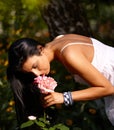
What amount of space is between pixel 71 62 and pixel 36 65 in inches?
9.1

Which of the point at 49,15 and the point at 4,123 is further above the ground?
the point at 49,15

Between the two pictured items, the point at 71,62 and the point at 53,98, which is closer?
the point at 71,62

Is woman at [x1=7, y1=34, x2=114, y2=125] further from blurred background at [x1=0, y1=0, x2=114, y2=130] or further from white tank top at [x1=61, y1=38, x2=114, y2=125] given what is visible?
blurred background at [x1=0, y1=0, x2=114, y2=130]

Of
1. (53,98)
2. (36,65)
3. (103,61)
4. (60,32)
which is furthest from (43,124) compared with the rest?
(60,32)

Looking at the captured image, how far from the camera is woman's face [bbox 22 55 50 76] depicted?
11.2 ft

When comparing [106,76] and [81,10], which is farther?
[81,10]

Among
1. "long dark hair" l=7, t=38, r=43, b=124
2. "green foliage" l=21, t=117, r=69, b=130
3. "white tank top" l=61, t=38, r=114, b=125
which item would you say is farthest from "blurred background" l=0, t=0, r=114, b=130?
"white tank top" l=61, t=38, r=114, b=125

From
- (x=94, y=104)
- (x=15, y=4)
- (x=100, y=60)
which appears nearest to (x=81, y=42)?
(x=100, y=60)

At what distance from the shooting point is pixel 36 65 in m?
3.42

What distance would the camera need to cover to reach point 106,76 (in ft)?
12.1

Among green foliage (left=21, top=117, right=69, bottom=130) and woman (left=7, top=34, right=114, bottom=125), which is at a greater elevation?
woman (left=7, top=34, right=114, bottom=125)

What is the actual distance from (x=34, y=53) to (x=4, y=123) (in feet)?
4.73

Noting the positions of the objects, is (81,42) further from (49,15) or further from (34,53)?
(49,15)

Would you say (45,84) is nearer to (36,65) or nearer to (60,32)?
(36,65)
